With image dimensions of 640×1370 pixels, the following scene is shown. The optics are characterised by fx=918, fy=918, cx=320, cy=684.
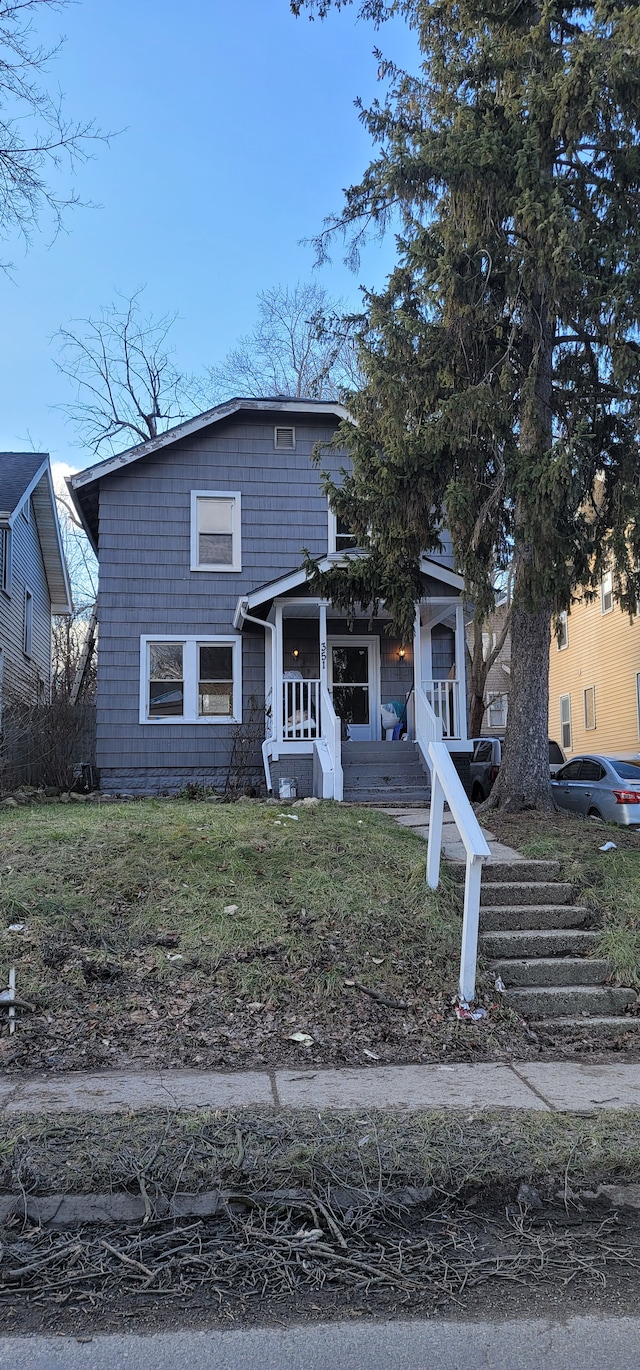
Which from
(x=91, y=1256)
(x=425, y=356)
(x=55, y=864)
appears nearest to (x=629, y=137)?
(x=425, y=356)

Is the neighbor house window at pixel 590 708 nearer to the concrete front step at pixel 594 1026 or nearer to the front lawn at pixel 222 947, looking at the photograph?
the front lawn at pixel 222 947

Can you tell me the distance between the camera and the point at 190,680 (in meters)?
16.5

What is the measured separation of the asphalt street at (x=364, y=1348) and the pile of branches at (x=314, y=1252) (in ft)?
0.62

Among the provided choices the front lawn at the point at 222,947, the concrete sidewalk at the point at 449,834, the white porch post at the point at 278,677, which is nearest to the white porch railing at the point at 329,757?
the white porch post at the point at 278,677

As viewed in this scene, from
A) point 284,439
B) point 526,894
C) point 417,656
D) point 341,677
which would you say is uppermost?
point 284,439

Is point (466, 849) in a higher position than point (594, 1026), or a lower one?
higher

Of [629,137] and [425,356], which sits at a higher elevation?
[629,137]

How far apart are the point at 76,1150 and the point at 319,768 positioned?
10.2m

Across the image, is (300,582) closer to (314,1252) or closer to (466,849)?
(466,849)

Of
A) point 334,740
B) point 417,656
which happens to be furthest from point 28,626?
point 334,740

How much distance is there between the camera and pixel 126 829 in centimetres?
855

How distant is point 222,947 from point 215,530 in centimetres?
1165

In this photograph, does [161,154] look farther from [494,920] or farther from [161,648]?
[494,920]

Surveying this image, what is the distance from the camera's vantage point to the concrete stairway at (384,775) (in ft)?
43.1
